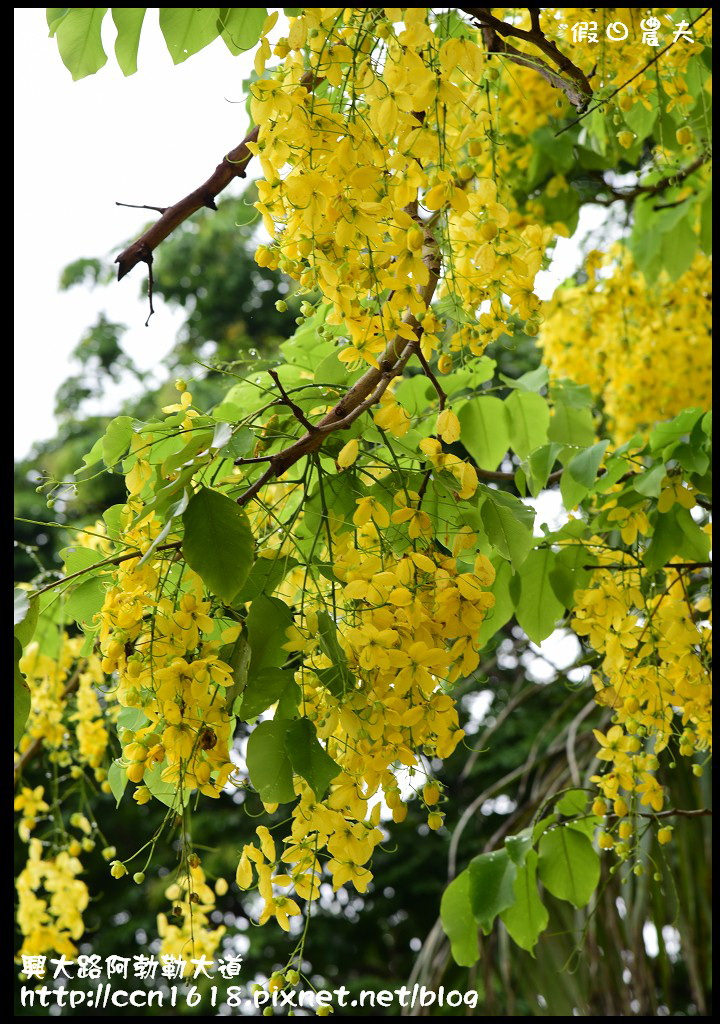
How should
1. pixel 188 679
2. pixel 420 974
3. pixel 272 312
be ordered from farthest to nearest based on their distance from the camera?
pixel 272 312 < pixel 420 974 < pixel 188 679

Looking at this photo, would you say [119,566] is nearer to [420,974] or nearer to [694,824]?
[420,974]

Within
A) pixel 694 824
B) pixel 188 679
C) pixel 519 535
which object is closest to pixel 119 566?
pixel 188 679

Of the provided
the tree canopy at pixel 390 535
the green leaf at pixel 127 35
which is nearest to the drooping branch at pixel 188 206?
the tree canopy at pixel 390 535

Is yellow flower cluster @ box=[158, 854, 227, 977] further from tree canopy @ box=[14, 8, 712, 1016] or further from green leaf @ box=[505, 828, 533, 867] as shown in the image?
green leaf @ box=[505, 828, 533, 867]

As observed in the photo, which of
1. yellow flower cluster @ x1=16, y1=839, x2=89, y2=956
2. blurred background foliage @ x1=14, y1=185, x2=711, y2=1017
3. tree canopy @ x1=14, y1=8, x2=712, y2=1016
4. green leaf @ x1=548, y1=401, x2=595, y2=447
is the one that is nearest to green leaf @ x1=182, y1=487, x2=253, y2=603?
tree canopy @ x1=14, y1=8, x2=712, y2=1016

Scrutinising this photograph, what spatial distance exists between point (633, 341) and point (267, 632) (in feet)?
5.40

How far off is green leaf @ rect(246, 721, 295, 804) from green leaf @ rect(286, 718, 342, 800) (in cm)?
2

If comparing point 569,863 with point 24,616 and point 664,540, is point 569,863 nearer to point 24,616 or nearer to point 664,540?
point 664,540

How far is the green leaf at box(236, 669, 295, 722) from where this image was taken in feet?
2.51

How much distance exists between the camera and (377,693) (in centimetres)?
74

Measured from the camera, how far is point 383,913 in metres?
4.32

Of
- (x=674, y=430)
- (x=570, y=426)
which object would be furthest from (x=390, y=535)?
(x=570, y=426)

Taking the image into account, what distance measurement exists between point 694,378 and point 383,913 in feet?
10.1
